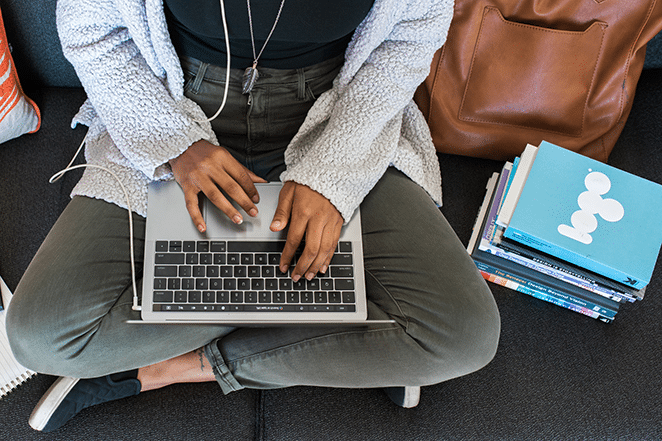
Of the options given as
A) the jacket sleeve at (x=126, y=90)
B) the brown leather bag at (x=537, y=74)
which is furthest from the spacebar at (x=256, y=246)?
the brown leather bag at (x=537, y=74)

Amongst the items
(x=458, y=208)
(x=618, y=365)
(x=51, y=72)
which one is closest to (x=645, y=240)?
(x=618, y=365)

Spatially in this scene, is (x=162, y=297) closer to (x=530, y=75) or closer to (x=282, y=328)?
(x=282, y=328)

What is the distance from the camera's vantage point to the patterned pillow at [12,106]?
1.05 metres

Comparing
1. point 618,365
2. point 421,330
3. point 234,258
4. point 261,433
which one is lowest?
point 261,433

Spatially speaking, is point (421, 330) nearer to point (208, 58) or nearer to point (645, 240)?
point (645, 240)

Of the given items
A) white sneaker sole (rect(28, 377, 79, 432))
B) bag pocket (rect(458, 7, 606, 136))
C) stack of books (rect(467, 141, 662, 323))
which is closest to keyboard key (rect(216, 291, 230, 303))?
white sneaker sole (rect(28, 377, 79, 432))

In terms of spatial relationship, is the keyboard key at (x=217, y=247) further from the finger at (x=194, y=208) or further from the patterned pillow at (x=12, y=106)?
the patterned pillow at (x=12, y=106)

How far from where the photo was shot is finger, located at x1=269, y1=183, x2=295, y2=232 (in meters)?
0.85

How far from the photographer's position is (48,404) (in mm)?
931

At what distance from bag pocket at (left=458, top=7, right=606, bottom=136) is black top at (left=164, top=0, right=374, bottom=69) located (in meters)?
0.36

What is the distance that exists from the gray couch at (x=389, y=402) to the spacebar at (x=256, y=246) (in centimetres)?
36

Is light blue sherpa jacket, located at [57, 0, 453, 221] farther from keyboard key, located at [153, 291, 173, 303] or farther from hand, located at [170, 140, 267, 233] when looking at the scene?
keyboard key, located at [153, 291, 173, 303]

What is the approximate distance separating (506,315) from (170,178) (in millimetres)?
811

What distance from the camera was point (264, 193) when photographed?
3.00ft
